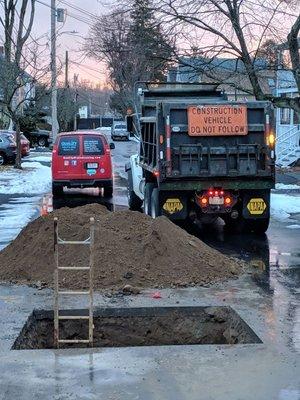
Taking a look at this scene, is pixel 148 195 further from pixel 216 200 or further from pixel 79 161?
pixel 79 161

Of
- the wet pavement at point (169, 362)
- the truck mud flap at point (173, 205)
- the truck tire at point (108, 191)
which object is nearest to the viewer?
the wet pavement at point (169, 362)

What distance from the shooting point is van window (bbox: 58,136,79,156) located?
65.7 feet

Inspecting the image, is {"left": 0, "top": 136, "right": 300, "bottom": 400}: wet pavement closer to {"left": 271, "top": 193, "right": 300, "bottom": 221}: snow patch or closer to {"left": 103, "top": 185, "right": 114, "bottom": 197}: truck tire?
{"left": 271, "top": 193, "right": 300, "bottom": 221}: snow patch

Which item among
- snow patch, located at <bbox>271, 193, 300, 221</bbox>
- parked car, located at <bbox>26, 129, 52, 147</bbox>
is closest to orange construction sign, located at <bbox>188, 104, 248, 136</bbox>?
snow patch, located at <bbox>271, 193, 300, 221</bbox>

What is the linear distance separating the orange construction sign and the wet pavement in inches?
186

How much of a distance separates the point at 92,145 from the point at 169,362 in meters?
14.8

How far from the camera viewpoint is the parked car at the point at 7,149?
110ft

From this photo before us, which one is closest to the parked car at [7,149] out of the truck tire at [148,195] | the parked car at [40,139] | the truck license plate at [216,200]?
the truck tire at [148,195]

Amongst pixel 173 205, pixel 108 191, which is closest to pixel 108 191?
pixel 108 191

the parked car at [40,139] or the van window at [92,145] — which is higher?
the parked car at [40,139]

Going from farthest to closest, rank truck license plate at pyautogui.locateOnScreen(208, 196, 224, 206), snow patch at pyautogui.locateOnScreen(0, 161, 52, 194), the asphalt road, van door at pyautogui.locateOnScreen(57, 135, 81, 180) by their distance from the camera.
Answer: snow patch at pyautogui.locateOnScreen(0, 161, 52, 194)
van door at pyautogui.locateOnScreen(57, 135, 81, 180)
truck license plate at pyautogui.locateOnScreen(208, 196, 224, 206)
the asphalt road

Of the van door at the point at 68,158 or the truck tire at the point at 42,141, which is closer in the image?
the van door at the point at 68,158

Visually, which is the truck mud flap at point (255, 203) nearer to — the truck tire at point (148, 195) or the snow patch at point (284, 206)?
the truck tire at point (148, 195)

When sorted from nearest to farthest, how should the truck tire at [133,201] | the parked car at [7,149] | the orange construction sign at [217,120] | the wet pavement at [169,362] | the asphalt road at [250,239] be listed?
the wet pavement at [169,362] < the asphalt road at [250,239] < the orange construction sign at [217,120] < the truck tire at [133,201] < the parked car at [7,149]
